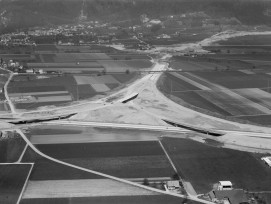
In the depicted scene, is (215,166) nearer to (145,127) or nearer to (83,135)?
(145,127)

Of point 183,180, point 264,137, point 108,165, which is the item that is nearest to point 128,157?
point 108,165

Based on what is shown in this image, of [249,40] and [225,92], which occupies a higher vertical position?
[249,40]

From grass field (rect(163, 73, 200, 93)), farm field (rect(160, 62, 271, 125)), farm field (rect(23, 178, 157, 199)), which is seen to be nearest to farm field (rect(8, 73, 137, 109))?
grass field (rect(163, 73, 200, 93))

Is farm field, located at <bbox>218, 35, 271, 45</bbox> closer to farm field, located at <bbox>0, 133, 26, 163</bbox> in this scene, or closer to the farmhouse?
the farmhouse

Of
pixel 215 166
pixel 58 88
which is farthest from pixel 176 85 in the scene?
pixel 215 166

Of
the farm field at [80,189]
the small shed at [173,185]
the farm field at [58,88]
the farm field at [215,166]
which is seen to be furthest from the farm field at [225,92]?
the farm field at [80,189]

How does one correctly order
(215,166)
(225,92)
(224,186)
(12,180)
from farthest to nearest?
(225,92), (215,166), (12,180), (224,186)
